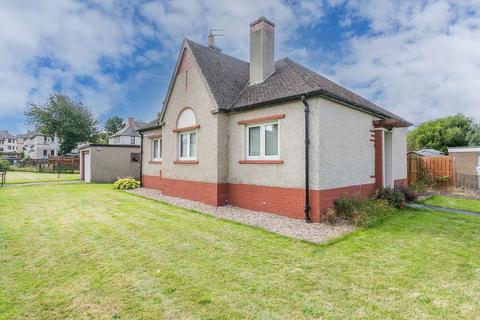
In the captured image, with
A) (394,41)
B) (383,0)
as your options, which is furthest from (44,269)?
(394,41)

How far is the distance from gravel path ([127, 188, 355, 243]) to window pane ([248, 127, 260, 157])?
7.97ft

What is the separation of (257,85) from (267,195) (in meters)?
5.32

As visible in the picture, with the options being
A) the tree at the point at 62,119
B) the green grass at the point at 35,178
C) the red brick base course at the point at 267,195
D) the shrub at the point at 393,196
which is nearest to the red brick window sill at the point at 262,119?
the red brick base course at the point at 267,195

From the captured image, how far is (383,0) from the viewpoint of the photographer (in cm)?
1206

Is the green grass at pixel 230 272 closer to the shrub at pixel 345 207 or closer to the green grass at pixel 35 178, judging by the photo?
the shrub at pixel 345 207

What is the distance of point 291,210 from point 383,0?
1100cm

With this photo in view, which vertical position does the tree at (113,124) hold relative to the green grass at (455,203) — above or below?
above

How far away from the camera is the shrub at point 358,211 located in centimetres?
823

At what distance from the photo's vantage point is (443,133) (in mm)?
43125

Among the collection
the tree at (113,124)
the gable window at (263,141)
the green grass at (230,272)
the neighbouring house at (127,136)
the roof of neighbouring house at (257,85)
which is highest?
the tree at (113,124)

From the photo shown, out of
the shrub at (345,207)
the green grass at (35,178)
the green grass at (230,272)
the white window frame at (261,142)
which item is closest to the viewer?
the green grass at (230,272)

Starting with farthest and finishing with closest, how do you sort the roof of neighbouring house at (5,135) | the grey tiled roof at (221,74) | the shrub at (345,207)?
1. the roof of neighbouring house at (5,135)
2. the grey tiled roof at (221,74)
3. the shrub at (345,207)

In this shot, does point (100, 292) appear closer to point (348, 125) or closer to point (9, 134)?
point (348, 125)

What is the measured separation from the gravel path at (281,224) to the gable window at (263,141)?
7.61 ft
